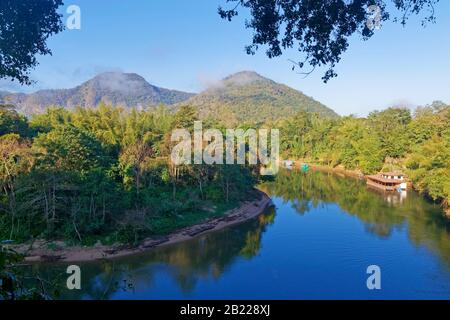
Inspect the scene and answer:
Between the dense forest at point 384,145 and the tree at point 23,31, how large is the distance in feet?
91.4

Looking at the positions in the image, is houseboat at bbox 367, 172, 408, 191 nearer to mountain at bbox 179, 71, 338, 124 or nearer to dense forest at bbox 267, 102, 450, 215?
dense forest at bbox 267, 102, 450, 215

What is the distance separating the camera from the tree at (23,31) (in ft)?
16.9

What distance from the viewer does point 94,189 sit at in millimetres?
18266

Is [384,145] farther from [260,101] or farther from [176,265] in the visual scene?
[260,101]

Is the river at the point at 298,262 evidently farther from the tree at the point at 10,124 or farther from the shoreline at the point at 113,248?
the tree at the point at 10,124

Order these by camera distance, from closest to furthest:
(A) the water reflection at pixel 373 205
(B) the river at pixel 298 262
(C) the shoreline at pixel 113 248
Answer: (B) the river at pixel 298 262
(C) the shoreline at pixel 113 248
(A) the water reflection at pixel 373 205

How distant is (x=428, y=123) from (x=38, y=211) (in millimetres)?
44349

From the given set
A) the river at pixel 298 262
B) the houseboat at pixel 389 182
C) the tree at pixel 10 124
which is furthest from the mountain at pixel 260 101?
the river at pixel 298 262

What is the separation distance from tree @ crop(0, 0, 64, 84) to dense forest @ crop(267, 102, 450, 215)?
27.9m

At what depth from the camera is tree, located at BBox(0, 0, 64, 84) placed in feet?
16.9

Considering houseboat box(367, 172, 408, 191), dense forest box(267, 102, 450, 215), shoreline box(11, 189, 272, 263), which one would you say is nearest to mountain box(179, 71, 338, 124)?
dense forest box(267, 102, 450, 215)

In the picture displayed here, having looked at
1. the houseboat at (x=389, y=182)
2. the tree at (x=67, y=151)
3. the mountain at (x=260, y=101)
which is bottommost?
the houseboat at (x=389, y=182)

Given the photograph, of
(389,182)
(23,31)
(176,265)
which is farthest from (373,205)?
(23,31)
